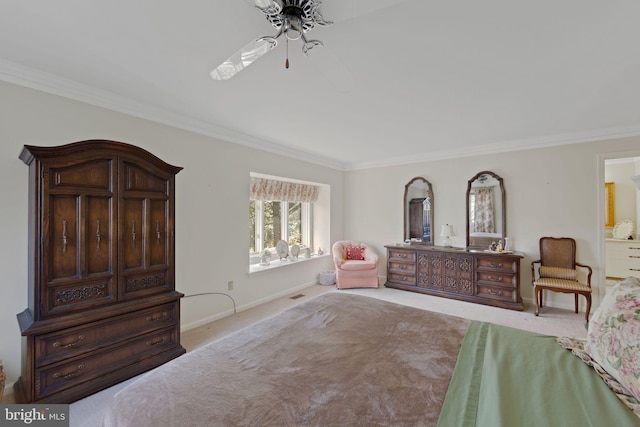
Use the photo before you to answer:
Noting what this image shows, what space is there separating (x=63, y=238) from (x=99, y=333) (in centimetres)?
78

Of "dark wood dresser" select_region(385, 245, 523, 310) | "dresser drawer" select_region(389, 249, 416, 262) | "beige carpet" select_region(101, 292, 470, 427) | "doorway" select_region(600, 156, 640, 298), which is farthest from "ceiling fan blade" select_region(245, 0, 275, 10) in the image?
"doorway" select_region(600, 156, 640, 298)

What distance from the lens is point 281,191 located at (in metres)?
4.61

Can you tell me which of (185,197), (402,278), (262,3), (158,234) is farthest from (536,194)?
(158,234)

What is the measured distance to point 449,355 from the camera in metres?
1.28

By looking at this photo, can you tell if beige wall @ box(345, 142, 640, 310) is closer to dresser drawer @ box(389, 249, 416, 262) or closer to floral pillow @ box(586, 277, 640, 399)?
dresser drawer @ box(389, 249, 416, 262)

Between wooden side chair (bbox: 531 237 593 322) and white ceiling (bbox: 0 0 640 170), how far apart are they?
5.14 ft

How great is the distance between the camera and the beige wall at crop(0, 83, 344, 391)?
203cm

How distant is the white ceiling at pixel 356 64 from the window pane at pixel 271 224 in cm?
160

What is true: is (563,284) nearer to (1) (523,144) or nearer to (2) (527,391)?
(1) (523,144)

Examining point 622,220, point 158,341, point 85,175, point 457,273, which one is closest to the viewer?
point 85,175

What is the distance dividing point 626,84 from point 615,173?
4.46m

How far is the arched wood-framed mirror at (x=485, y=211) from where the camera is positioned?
419cm

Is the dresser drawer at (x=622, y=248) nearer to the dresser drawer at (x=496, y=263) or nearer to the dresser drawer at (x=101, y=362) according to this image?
the dresser drawer at (x=496, y=263)

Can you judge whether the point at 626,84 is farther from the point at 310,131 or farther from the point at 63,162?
the point at 63,162
